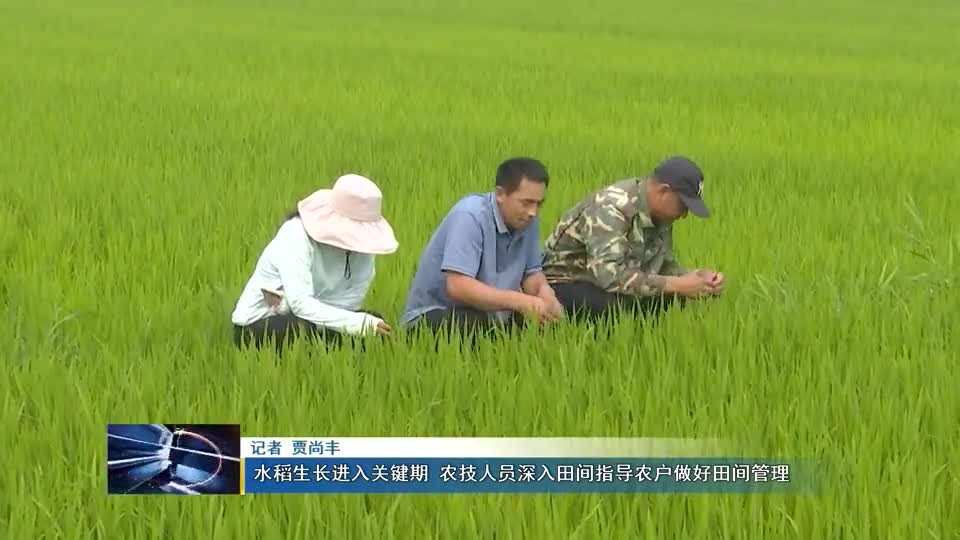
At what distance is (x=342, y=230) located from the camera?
2832 millimetres

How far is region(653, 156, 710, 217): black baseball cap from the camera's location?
3.25 meters

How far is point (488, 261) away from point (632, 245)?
532 mm

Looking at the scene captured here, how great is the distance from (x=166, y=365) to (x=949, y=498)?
5.66 feet

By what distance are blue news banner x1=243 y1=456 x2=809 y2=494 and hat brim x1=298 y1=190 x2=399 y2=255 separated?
870mm

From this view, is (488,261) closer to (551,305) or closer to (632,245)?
(551,305)

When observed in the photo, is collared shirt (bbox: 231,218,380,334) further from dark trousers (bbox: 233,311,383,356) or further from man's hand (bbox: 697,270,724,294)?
man's hand (bbox: 697,270,724,294)

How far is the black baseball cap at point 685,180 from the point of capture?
3.25 metres

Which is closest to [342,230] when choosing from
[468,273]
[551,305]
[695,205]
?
[468,273]

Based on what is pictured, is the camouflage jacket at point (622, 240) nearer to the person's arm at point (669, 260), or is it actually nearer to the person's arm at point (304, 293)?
the person's arm at point (669, 260)

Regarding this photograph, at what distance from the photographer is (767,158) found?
6.56 metres

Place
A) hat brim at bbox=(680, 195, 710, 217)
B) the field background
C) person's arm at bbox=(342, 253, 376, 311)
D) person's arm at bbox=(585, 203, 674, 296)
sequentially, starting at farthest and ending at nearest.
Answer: person's arm at bbox=(585, 203, 674, 296) < hat brim at bbox=(680, 195, 710, 217) < person's arm at bbox=(342, 253, 376, 311) < the field background

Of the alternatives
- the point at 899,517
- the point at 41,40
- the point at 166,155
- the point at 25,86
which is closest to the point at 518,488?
the point at 899,517

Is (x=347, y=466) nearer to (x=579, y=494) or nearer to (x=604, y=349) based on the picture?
(x=579, y=494)
